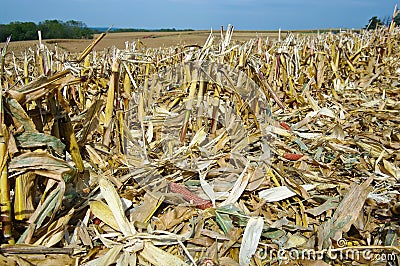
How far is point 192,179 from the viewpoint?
1.86 metres

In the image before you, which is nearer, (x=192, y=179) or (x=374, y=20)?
(x=192, y=179)

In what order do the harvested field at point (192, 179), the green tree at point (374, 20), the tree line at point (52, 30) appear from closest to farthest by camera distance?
the harvested field at point (192, 179), the green tree at point (374, 20), the tree line at point (52, 30)

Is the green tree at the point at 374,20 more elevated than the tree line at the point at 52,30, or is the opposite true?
the tree line at the point at 52,30

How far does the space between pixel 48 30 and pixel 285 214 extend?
1107 inches

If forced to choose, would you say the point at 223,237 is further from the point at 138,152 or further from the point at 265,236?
the point at 138,152

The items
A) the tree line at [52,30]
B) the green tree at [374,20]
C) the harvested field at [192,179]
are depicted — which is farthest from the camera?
the tree line at [52,30]

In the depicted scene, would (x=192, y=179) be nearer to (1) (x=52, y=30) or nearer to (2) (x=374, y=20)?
(2) (x=374, y=20)

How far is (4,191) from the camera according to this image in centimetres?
123

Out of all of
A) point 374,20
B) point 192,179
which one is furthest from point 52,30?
point 192,179

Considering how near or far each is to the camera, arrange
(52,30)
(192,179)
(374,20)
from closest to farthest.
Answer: (192,179), (374,20), (52,30)

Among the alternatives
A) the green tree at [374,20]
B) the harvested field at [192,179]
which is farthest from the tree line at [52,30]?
the harvested field at [192,179]

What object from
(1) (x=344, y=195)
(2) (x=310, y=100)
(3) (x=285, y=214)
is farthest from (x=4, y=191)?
(2) (x=310, y=100)

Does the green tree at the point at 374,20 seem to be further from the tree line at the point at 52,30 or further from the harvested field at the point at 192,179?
the tree line at the point at 52,30

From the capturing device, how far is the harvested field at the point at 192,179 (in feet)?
4.25
